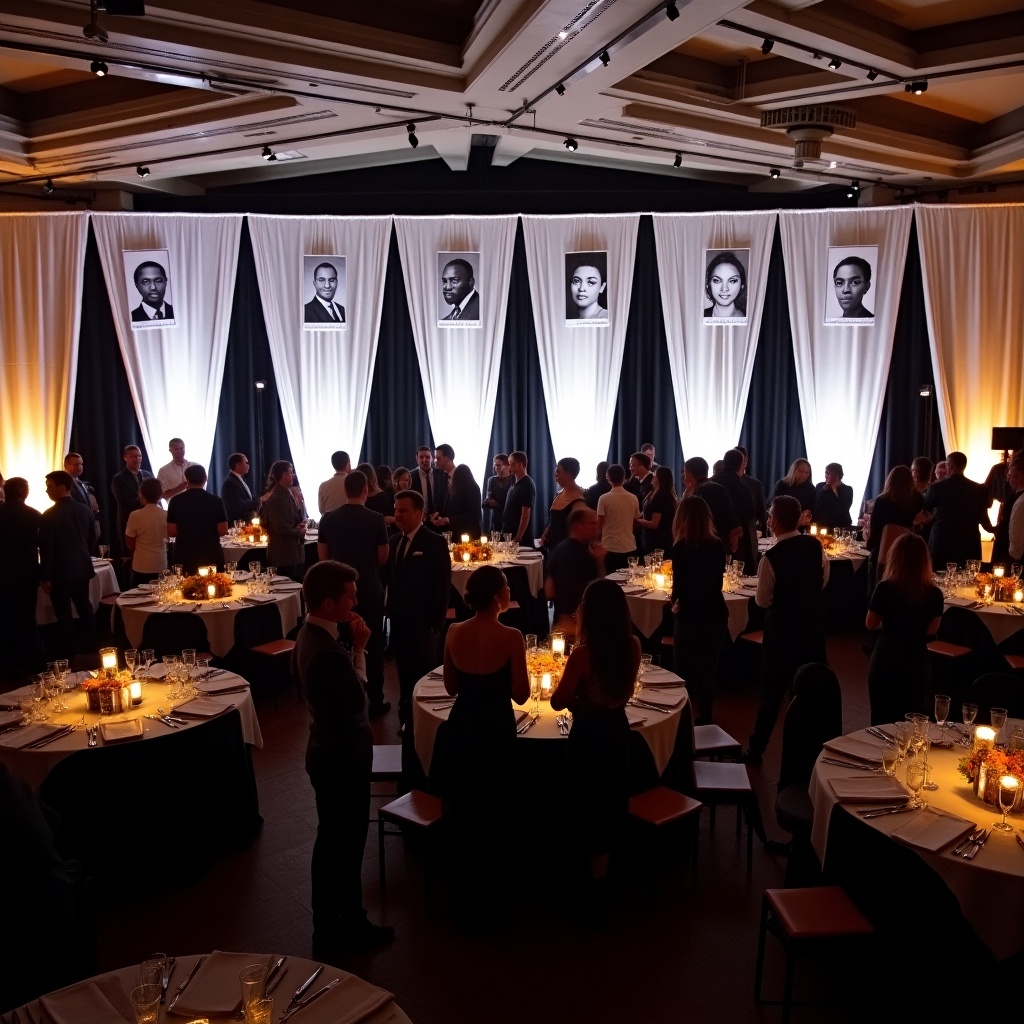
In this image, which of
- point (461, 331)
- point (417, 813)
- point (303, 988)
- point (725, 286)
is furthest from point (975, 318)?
point (303, 988)

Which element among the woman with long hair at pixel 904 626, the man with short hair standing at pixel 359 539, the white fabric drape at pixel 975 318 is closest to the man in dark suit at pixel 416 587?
the man with short hair standing at pixel 359 539

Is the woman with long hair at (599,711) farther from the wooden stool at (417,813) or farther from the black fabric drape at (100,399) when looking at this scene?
the black fabric drape at (100,399)

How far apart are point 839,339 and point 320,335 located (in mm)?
6490

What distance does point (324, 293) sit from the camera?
1145 cm

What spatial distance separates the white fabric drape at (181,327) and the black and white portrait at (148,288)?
0.13ft

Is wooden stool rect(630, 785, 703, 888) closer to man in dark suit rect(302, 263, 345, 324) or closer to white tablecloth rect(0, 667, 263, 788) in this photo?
white tablecloth rect(0, 667, 263, 788)

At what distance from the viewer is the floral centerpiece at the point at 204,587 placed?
21.5ft

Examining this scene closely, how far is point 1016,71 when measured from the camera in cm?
677

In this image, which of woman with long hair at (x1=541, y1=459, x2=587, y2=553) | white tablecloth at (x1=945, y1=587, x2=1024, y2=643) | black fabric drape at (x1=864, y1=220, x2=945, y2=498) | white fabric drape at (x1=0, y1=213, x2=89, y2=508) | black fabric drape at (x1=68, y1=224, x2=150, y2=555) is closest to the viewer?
white tablecloth at (x1=945, y1=587, x2=1024, y2=643)

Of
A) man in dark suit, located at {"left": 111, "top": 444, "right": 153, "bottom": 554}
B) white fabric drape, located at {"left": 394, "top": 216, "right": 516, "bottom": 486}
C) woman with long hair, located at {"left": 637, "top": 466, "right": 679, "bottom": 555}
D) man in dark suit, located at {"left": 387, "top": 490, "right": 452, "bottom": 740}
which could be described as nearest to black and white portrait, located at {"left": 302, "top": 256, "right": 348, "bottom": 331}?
white fabric drape, located at {"left": 394, "top": 216, "right": 516, "bottom": 486}

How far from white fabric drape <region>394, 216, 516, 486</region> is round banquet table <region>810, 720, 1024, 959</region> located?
8288mm

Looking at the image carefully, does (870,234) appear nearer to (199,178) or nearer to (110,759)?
(199,178)

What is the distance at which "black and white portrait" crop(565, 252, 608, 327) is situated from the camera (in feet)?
37.4

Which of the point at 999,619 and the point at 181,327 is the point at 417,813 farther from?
the point at 181,327
